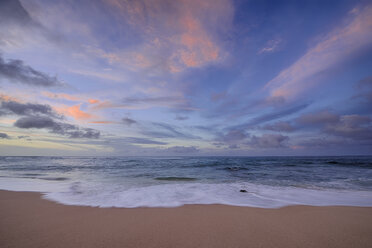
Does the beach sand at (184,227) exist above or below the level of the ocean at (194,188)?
above

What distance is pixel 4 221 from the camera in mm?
3799

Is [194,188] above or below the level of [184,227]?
below

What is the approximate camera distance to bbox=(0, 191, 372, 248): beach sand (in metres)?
2.94

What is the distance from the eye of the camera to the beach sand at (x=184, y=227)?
2943 mm

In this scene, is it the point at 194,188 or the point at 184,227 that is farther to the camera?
the point at 194,188

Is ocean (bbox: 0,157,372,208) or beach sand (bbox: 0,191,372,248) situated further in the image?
ocean (bbox: 0,157,372,208)

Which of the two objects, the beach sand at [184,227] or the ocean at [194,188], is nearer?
the beach sand at [184,227]

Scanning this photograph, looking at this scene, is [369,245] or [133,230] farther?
[133,230]

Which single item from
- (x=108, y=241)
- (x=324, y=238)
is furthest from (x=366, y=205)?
(x=108, y=241)

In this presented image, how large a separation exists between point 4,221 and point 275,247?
5721 mm

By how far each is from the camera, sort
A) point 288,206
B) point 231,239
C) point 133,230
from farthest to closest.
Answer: point 288,206 → point 133,230 → point 231,239

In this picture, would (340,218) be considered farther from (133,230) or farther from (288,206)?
(133,230)

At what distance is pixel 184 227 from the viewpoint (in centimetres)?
355

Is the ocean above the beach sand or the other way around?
the other way around
